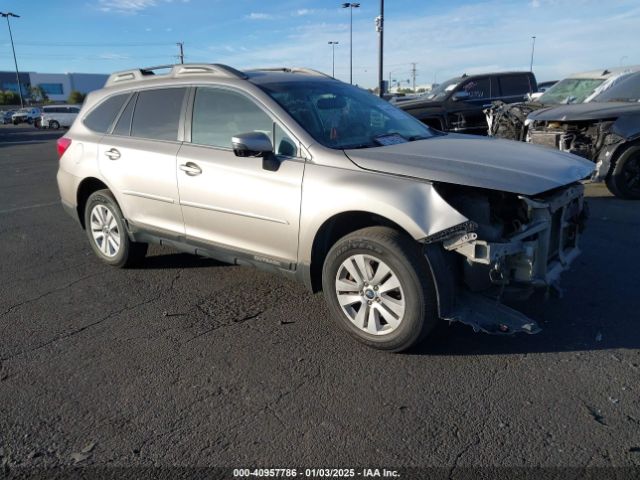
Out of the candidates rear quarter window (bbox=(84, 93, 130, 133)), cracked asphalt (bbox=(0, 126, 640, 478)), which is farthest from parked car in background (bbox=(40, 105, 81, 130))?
cracked asphalt (bbox=(0, 126, 640, 478))

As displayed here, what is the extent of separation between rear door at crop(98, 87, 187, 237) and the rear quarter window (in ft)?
0.41

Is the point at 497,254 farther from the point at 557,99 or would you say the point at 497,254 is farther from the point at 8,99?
the point at 8,99

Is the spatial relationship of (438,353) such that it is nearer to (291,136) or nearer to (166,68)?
(291,136)

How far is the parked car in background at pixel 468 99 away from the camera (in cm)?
1150

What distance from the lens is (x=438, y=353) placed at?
3422mm

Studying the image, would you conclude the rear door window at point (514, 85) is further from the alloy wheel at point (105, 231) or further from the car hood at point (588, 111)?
the alloy wheel at point (105, 231)

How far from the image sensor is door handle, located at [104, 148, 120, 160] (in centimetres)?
486

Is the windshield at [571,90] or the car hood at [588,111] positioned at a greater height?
the windshield at [571,90]

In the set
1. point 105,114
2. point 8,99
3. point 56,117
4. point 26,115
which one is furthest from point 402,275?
point 8,99

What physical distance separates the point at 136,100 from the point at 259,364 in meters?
2.99

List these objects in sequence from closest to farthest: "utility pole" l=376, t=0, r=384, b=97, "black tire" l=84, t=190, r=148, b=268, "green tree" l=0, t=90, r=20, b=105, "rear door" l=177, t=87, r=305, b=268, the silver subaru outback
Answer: the silver subaru outback, "rear door" l=177, t=87, r=305, b=268, "black tire" l=84, t=190, r=148, b=268, "utility pole" l=376, t=0, r=384, b=97, "green tree" l=0, t=90, r=20, b=105

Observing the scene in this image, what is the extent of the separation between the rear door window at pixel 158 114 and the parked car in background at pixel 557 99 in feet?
21.4

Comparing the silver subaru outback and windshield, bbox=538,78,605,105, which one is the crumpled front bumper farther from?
windshield, bbox=538,78,605,105

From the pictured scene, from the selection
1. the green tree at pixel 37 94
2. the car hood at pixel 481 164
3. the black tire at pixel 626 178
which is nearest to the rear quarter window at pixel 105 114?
the car hood at pixel 481 164
